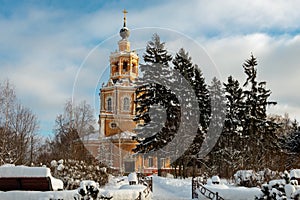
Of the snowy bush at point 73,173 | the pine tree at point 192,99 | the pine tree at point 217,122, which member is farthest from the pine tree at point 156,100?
the snowy bush at point 73,173

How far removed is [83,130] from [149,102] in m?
11.3

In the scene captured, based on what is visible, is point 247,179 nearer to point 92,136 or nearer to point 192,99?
point 192,99

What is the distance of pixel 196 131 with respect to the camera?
30891 millimetres

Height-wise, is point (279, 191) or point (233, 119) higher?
point (233, 119)

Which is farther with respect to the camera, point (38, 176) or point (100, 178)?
point (100, 178)

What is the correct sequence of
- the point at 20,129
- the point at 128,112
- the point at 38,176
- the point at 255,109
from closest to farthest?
the point at 38,176 → the point at 20,129 → the point at 255,109 → the point at 128,112

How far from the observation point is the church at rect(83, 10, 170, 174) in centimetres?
4238

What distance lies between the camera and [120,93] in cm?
4597

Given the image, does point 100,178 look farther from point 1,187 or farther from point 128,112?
point 128,112

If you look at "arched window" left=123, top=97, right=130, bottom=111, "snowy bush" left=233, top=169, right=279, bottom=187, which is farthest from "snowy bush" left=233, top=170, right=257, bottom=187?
"arched window" left=123, top=97, right=130, bottom=111

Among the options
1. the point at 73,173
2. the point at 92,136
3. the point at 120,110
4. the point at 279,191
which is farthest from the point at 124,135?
the point at 279,191

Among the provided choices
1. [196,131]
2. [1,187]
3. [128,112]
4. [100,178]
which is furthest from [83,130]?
[1,187]

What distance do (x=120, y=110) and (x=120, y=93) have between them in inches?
80.3

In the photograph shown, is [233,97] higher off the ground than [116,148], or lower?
higher
